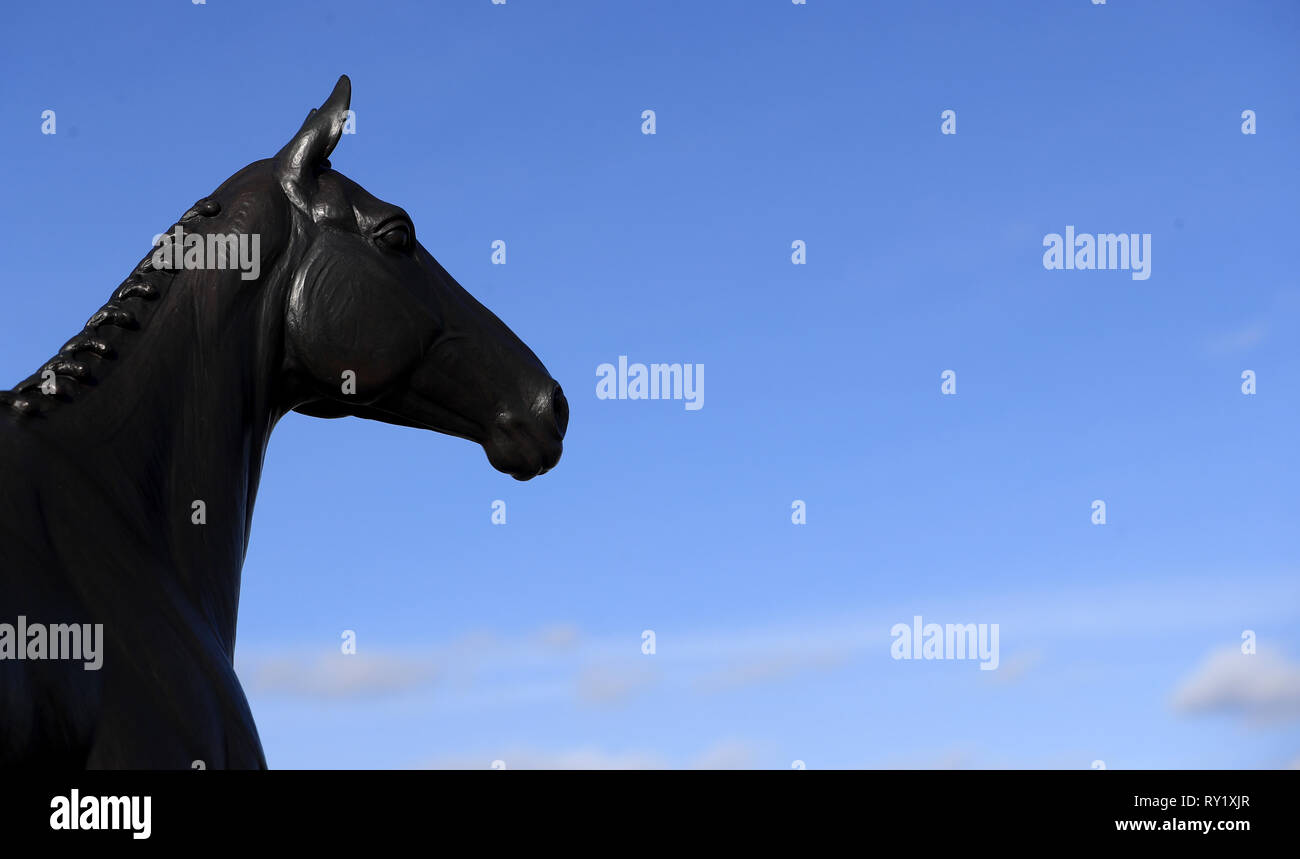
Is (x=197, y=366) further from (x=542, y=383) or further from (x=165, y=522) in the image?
(x=542, y=383)

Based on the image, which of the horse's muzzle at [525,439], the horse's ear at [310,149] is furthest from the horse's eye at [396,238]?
the horse's muzzle at [525,439]

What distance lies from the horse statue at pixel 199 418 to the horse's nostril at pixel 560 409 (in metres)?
0.01

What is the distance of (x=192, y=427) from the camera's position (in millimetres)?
4086

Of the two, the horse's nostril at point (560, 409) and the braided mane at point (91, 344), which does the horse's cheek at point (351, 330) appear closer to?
the braided mane at point (91, 344)

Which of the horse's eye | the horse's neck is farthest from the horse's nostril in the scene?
the horse's neck

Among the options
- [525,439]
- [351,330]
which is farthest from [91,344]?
[525,439]

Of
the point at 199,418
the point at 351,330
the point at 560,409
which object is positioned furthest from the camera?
the point at 560,409

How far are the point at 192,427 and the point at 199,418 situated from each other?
1.5 inches

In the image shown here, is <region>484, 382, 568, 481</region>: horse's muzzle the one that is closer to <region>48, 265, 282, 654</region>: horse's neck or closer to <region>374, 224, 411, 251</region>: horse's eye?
<region>374, 224, 411, 251</region>: horse's eye

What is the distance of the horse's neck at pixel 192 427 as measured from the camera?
3875 mm

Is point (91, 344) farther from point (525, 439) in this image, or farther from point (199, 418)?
point (525, 439)
